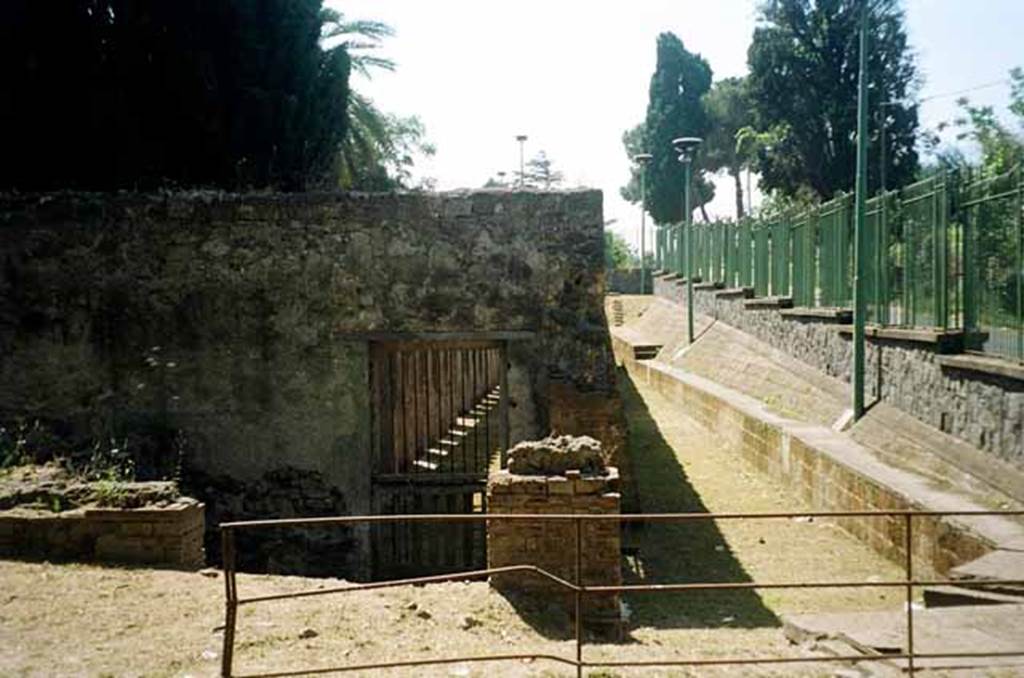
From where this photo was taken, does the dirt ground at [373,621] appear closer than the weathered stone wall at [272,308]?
Yes

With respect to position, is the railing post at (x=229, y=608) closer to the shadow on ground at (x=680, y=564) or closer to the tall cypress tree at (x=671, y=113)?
the shadow on ground at (x=680, y=564)

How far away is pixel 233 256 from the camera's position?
8.85 meters

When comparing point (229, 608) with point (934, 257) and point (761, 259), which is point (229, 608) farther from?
point (761, 259)

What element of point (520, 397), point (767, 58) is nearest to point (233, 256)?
point (520, 397)

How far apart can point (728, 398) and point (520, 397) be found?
743cm

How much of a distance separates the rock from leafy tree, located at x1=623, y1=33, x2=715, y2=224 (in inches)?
1541

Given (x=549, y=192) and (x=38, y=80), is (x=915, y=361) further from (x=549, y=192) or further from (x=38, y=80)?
(x=38, y=80)

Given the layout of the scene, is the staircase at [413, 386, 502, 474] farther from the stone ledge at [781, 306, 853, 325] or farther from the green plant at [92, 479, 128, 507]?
the stone ledge at [781, 306, 853, 325]

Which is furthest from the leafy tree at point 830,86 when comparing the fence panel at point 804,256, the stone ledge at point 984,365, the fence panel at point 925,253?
the stone ledge at point 984,365

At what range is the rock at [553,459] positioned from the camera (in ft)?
21.1

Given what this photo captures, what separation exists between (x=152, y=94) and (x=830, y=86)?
80.0 ft

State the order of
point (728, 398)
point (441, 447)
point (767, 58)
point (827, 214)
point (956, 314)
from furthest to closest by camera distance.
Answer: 1. point (767, 58)
2. point (728, 398)
3. point (827, 214)
4. point (441, 447)
5. point (956, 314)

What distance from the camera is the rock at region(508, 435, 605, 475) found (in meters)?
6.44

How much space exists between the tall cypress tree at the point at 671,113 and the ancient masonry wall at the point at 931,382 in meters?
29.8
